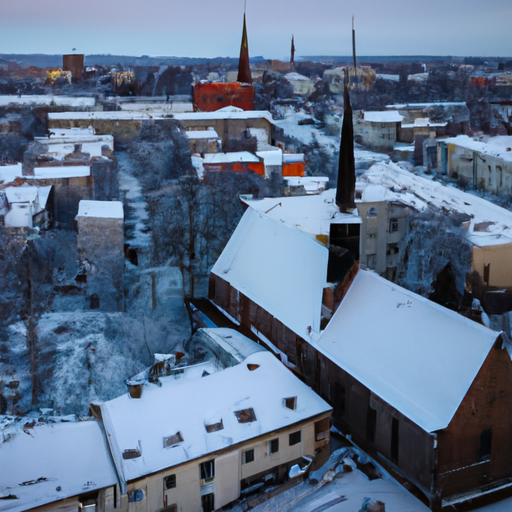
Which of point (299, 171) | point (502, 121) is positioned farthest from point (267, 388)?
point (502, 121)

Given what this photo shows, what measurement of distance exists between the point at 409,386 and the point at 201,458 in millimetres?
2219

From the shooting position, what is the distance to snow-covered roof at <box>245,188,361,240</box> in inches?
404

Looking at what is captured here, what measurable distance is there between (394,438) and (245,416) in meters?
1.55

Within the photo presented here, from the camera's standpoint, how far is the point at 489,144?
20875 mm

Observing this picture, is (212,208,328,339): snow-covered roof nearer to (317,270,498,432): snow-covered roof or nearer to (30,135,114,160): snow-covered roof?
(317,270,498,432): snow-covered roof

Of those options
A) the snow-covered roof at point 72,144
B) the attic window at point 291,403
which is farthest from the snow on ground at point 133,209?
the attic window at point 291,403

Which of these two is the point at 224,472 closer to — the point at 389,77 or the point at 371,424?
the point at 371,424

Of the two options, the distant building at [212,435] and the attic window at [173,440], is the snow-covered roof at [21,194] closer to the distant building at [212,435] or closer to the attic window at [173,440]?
the distant building at [212,435]

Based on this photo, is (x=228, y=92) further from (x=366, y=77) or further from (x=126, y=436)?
(x=126, y=436)

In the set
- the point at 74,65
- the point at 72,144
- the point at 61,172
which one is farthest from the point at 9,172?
the point at 74,65

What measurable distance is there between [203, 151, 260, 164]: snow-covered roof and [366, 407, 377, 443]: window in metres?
11.6

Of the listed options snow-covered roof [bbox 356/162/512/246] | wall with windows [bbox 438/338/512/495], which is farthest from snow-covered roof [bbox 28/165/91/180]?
wall with windows [bbox 438/338/512/495]

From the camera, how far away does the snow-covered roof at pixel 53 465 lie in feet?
21.7

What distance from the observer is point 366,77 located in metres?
39.4
